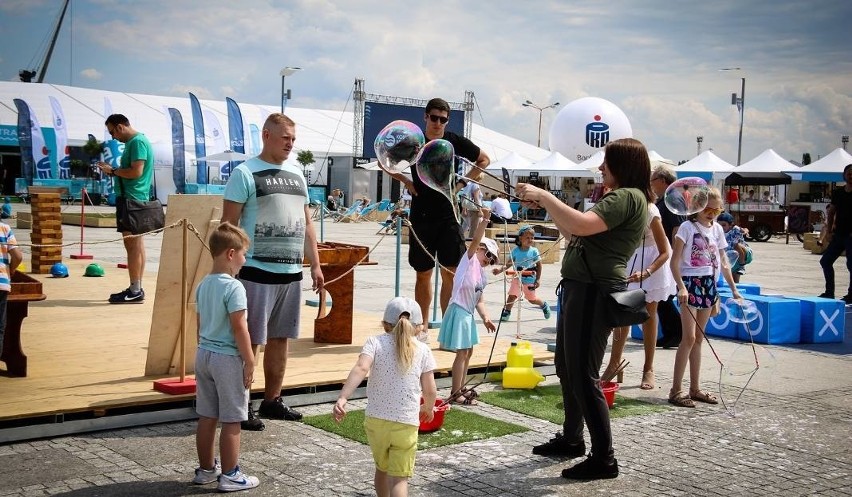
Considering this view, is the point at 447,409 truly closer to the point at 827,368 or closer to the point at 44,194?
the point at 827,368

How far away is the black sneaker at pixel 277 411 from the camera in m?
6.18

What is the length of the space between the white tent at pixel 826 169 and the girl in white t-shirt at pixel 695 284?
91.8ft

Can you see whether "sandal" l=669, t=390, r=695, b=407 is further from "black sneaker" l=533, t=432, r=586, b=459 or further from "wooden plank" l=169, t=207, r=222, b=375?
"wooden plank" l=169, t=207, r=222, b=375

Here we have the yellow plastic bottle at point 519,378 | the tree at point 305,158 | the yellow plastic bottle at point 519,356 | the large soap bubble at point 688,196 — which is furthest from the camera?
the tree at point 305,158

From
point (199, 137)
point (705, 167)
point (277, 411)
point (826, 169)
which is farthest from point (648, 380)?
point (199, 137)

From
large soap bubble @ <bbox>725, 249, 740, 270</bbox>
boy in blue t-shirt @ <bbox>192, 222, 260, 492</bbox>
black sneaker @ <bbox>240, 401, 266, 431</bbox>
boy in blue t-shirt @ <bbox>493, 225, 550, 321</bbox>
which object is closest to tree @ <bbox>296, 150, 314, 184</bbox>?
large soap bubble @ <bbox>725, 249, 740, 270</bbox>

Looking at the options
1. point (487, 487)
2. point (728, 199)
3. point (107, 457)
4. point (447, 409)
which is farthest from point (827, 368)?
point (728, 199)

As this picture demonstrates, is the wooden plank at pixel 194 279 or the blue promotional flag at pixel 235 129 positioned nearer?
the wooden plank at pixel 194 279

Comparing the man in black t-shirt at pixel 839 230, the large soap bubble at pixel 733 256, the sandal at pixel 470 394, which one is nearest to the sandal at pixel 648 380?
the sandal at pixel 470 394

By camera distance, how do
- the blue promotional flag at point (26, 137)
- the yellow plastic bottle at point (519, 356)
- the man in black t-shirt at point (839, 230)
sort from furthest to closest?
the blue promotional flag at point (26, 137), the man in black t-shirt at point (839, 230), the yellow plastic bottle at point (519, 356)

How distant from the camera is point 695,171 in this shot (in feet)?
116

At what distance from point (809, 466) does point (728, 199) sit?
3048cm

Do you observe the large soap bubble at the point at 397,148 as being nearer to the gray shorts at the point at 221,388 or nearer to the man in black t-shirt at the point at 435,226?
the man in black t-shirt at the point at 435,226

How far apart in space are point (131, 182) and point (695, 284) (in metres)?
6.28
